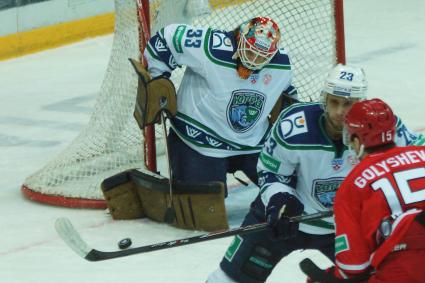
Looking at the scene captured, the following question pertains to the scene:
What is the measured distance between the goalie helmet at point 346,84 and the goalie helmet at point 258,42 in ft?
3.70

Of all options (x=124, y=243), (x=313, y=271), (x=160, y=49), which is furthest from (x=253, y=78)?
(x=313, y=271)

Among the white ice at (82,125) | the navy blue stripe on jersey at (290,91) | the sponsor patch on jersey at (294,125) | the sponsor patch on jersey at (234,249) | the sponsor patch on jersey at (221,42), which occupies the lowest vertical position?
the white ice at (82,125)

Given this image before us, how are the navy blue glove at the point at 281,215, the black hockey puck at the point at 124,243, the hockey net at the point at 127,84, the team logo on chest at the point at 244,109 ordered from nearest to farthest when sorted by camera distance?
the navy blue glove at the point at 281,215, the black hockey puck at the point at 124,243, the team logo on chest at the point at 244,109, the hockey net at the point at 127,84

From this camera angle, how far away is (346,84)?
3211 millimetres

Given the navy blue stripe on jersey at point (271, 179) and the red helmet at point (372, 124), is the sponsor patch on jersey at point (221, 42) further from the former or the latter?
the red helmet at point (372, 124)

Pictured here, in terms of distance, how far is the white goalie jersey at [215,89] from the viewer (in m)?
4.60

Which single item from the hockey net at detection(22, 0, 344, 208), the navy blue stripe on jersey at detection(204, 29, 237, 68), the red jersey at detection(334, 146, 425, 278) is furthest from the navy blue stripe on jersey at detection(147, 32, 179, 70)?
the red jersey at detection(334, 146, 425, 278)

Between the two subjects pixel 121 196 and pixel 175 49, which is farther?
pixel 121 196

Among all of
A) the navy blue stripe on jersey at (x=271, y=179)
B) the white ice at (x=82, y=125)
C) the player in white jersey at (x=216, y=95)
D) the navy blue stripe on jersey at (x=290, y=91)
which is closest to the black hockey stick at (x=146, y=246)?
the navy blue stripe on jersey at (x=271, y=179)

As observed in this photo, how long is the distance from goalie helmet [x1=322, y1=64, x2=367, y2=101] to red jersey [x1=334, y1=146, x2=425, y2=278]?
1.86 ft

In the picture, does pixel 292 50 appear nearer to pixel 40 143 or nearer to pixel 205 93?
pixel 205 93

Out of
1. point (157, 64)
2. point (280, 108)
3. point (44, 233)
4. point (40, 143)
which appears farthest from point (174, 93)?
point (40, 143)

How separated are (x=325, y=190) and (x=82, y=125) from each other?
A: 3380mm

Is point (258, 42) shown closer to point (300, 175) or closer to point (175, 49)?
point (175, 49)
